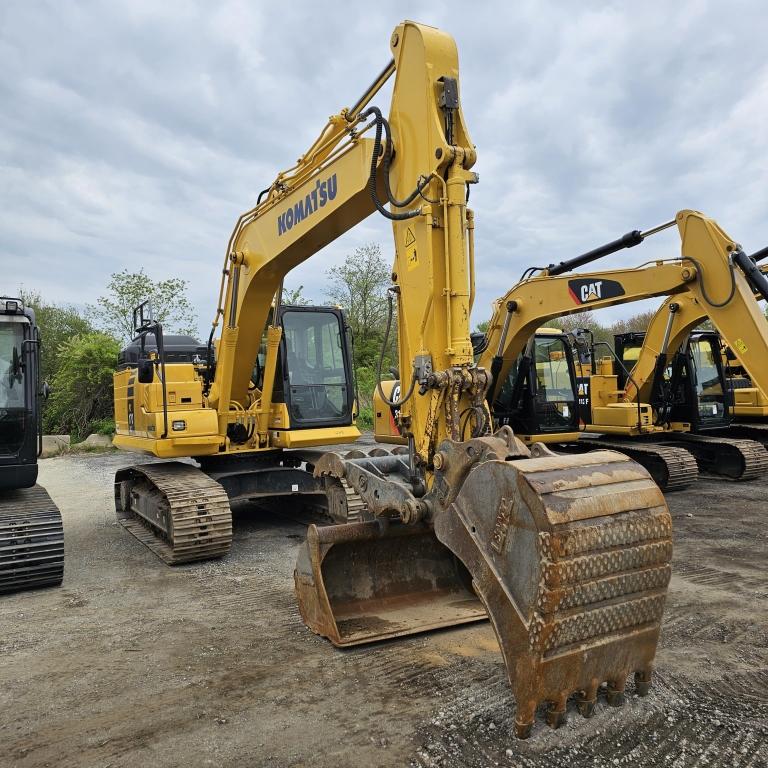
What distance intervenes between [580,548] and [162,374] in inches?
201

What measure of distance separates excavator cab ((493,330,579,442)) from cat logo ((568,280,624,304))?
1.25 meters

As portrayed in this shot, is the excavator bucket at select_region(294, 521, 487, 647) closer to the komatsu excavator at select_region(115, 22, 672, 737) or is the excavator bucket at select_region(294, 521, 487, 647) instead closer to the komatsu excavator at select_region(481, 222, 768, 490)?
the komatsu excavator at select_region(115, 22, 672, 737)

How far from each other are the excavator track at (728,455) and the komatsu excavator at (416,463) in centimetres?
607

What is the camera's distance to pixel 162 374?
22.2 feet

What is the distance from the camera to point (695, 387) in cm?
1066

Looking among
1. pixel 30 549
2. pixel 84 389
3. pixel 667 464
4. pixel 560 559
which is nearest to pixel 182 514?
pixel 30 549

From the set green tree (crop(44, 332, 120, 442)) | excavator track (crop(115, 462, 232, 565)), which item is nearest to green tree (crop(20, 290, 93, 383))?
green tree (crop(44, 332, 120, 442))

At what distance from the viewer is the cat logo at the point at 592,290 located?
28.0 ft

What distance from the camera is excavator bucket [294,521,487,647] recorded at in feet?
13.3

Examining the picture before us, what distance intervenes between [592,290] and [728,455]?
3907 millimetres

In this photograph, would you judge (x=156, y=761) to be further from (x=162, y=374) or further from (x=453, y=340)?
(x=162, y=374)

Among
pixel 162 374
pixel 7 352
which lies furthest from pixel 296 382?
pixel 7 352

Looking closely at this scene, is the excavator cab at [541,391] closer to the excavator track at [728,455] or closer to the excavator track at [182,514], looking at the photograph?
the excavator track at [728,455]

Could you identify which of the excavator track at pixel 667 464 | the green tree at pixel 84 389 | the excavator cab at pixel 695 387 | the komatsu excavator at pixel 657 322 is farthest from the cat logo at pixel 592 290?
the green tree at pixel 84 389
